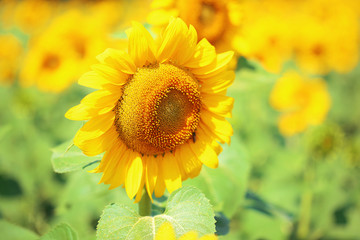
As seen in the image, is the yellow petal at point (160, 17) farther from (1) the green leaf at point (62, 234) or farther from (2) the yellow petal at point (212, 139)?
(1) the green leaf at point (62, 234)

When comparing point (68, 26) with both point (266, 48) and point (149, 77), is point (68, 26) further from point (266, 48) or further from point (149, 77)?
point (149, 77)

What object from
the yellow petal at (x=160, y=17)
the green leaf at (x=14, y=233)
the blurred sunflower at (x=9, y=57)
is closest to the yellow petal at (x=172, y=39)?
the yellow petal at (x=160, y=17)

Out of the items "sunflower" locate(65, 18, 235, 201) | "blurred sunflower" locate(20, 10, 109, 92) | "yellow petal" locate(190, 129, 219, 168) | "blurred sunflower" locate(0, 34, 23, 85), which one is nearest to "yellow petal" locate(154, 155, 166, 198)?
"sunflower" locate(65, 18, 235, 201)

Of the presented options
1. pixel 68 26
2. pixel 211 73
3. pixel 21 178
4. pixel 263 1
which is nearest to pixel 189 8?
pixel 211 73

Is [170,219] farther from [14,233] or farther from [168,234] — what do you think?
[14,233]

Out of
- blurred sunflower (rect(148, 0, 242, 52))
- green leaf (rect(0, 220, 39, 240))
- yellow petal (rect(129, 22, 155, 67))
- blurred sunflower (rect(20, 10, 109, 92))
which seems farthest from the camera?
blurred sunflower (rect(20, 10, 109, 92))

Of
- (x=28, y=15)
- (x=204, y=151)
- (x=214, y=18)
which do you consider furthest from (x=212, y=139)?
(x=28, y=15)

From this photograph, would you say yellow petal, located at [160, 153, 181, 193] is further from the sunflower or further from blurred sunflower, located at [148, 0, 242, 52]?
blurred sunflower, located at [148, 0, 242, 52]
